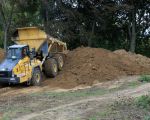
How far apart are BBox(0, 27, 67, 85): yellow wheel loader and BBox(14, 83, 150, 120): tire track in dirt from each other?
5005 mm

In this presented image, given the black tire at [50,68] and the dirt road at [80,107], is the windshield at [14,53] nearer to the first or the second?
the black tire at [50,68]

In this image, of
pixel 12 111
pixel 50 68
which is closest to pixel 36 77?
pixel 50 68

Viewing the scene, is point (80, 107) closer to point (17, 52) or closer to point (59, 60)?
point (17, 52)

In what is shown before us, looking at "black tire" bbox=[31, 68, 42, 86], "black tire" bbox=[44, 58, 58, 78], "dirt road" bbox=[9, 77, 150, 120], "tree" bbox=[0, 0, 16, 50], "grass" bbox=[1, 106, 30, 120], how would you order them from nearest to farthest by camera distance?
1. "dirt road" bbox=[9, 77, 150, 120]
2. "grass" bbox=[1, 106, 30, 120]
3. "black tire" bbox=[31, 68, 42, 86]
4. "black tire" bbox=[44, 58, 58, 78]
5. "tree" bbox=[0, 0, 16, 50]

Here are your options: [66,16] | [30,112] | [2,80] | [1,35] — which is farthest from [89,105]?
[1,35]

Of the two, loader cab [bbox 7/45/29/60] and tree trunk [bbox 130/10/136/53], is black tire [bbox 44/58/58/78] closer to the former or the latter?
loader cab [bbox 7/45/29/60]

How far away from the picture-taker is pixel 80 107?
51.0ft

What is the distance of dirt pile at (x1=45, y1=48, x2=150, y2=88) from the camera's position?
2394 centimetres

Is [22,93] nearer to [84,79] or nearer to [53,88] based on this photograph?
[53,88]

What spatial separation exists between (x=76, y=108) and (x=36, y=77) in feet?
25.7

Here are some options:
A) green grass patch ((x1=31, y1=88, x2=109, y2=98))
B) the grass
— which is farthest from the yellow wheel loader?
the grass

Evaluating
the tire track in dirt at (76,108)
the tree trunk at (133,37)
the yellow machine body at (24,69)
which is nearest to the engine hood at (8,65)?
the yellow machine body at (24,69)

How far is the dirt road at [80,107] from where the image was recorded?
14.1 metres

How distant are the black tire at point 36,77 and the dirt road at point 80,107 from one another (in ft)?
15.7
